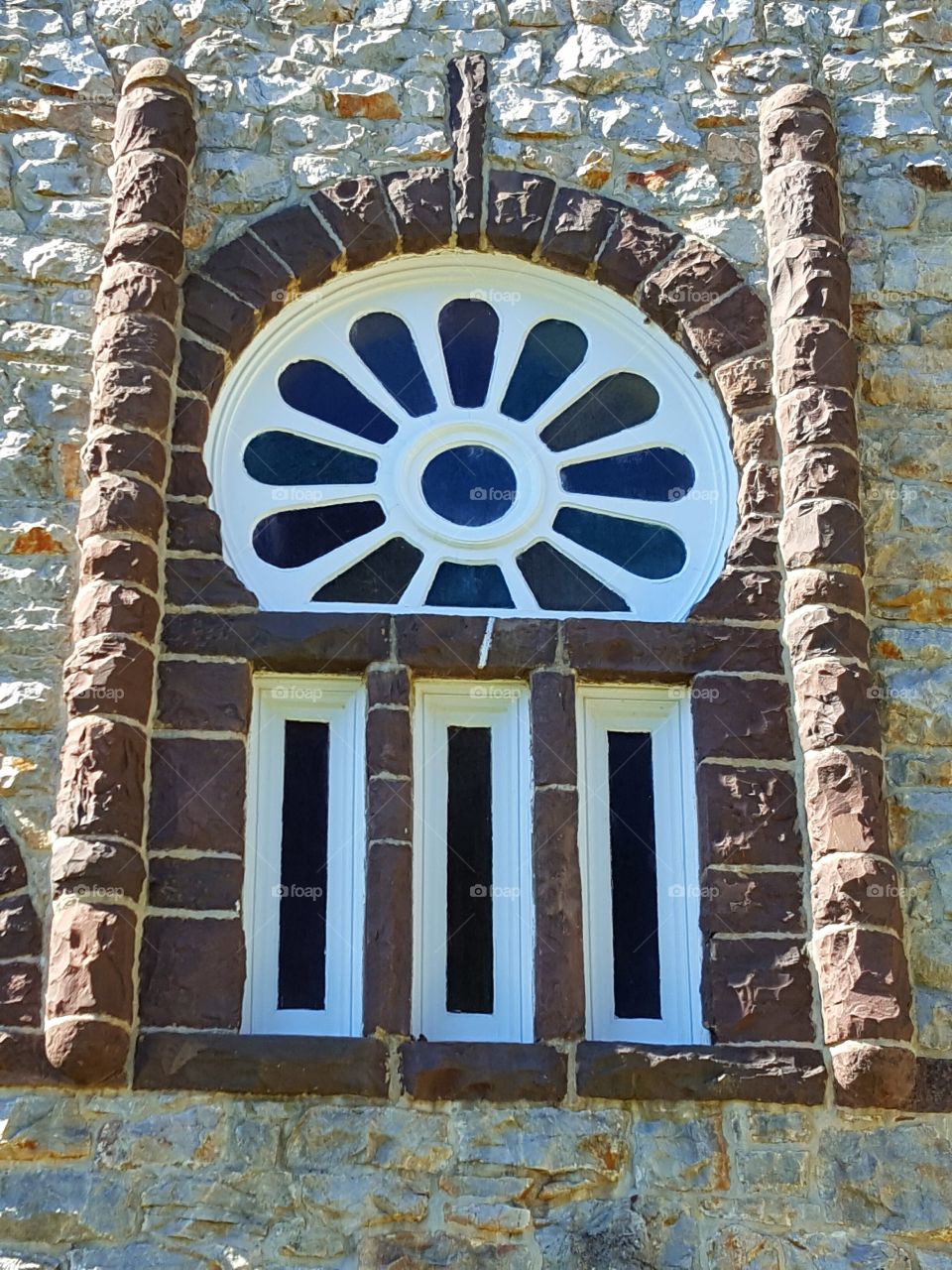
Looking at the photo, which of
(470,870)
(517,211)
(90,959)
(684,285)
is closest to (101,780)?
(90,959)

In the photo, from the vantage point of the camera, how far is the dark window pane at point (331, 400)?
6992 millimetres

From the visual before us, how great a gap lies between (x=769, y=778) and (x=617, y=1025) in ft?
2.82

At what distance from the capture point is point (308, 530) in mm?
6832

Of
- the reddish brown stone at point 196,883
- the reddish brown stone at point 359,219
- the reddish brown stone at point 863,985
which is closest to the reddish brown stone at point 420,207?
the reddish brown stone at point 359,219

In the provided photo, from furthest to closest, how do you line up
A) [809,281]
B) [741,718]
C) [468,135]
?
[468,135], [809,281], [741,718]

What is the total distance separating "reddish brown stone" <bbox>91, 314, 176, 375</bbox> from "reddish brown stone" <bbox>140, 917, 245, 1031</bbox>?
1802 mm

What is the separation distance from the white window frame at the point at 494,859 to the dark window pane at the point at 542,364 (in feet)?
3.51

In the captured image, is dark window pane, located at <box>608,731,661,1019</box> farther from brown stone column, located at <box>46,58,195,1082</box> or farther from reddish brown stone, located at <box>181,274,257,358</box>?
reddish brown stone, located at <box>181,274,257,358</box>

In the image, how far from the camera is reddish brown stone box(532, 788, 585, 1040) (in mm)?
6016

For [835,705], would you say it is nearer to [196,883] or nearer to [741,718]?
[741,718]

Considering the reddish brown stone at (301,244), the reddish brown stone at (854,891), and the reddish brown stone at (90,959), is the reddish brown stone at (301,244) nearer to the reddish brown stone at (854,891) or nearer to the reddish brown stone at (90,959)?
the reddish brown stone at (90,959)

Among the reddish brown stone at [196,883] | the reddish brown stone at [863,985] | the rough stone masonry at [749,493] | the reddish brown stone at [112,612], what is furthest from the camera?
the reddish brown stone at [112,612]

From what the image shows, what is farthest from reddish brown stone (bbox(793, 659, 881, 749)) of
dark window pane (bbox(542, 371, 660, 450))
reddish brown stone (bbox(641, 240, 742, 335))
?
reddish brown stone (bbox(641, 240, 742, 335))

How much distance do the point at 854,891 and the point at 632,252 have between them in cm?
233
